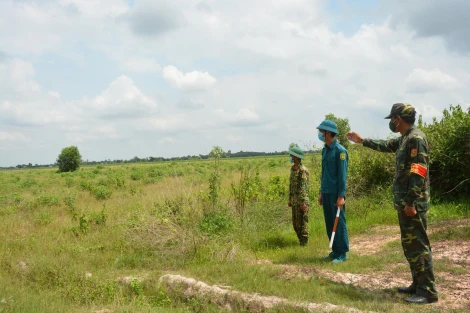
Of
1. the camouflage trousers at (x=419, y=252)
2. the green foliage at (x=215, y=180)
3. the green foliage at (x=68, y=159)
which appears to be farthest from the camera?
the green foliage at (x=68, y=159)

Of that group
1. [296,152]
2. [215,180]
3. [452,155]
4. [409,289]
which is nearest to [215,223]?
[215,180]

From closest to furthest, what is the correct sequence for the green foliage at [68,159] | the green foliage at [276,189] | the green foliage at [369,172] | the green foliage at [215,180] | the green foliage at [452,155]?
the green foliage at [215,180]
the green foliage at [452,155]
the green foliage at [369,172]
the green foliage at [276,189]
the green foliage at [68,159]

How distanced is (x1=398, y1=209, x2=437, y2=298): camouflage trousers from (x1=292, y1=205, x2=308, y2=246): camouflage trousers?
2840mm

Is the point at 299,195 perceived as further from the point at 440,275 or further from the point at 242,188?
the point at 440,275

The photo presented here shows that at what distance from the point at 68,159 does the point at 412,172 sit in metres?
55.8

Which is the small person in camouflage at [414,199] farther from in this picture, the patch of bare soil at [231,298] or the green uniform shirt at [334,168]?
the green uniform shirt at [334,168]

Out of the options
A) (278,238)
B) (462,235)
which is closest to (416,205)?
(462,235)

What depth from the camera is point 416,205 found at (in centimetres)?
444

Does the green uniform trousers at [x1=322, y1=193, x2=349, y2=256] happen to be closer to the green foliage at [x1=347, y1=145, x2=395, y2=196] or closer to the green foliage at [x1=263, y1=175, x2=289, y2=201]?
the green foliage at [x1=347, y1=145, x2=395, y2=196]

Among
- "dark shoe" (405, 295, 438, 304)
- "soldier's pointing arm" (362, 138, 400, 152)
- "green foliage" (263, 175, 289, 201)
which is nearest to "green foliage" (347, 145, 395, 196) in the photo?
"green foliage" (263, 175, 289, 201)

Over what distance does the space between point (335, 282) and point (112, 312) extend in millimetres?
2748

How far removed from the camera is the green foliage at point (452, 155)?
33.1 feet

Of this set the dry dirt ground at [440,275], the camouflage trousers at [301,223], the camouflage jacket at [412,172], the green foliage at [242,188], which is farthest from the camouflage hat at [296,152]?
the camouflage jacket at [412,172]

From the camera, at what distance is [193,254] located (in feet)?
22.9
